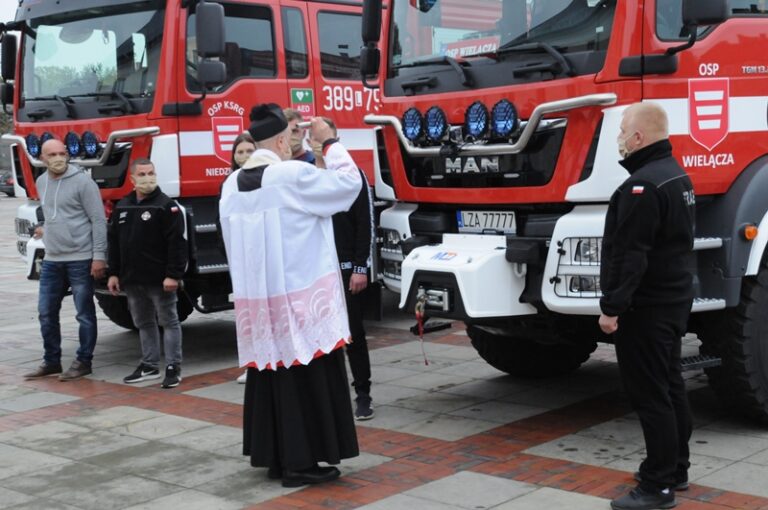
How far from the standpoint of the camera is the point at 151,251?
8.20 m

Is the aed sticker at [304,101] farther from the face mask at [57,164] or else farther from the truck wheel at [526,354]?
the truck wheel at [526,354]

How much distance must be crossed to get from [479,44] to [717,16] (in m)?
1.55

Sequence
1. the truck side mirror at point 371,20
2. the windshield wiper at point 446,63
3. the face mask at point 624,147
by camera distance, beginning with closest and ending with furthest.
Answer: the face mask at point 624,147 → the windshield wiper at point 446,63 → the truck side mirror at point 371,20

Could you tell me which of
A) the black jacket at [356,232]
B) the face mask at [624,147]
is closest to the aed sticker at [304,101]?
the black jacket at [356,232]

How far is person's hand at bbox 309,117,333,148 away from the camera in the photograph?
616 centimetres

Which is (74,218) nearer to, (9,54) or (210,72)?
(210,72)

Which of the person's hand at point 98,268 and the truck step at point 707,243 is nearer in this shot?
the truck step at point 707,243

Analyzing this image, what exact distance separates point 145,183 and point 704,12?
4.36 m

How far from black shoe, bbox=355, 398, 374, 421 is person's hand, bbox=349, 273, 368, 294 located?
73 cm

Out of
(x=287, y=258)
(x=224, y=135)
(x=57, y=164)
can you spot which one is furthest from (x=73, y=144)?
(x=287, y=258)

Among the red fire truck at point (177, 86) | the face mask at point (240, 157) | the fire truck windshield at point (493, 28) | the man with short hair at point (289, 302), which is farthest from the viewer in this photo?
the red fire truck at point (177, 86)

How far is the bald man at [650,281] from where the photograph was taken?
4.88 metres

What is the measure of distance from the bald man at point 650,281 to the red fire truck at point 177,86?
170 inches

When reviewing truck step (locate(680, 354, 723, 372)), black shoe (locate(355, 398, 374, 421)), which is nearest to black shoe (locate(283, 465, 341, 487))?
black shoe (locate(355, 398, 374, 421))
